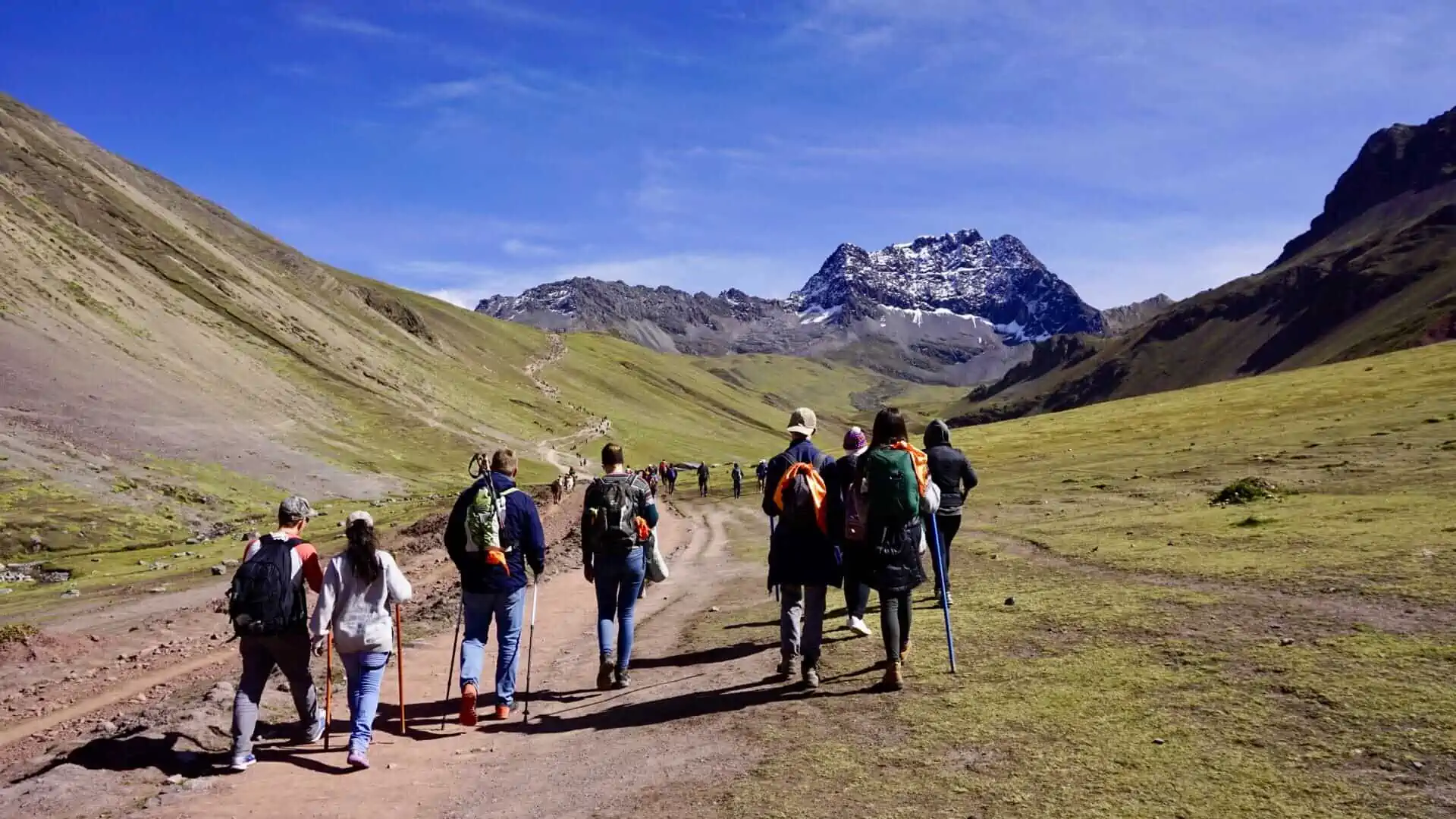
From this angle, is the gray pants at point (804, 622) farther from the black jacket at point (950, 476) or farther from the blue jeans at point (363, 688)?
the blue jeans at point (363, 688)

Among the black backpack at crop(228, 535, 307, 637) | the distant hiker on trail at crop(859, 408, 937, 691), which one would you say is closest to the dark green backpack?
the distant hiker on trail at crop(859, 408, 937, 691)

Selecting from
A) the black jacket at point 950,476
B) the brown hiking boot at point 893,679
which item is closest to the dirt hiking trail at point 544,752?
the brown hiking boot at point 893,679

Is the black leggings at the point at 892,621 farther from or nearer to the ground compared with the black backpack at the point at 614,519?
nearer to the ground

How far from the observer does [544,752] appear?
31.0 ft

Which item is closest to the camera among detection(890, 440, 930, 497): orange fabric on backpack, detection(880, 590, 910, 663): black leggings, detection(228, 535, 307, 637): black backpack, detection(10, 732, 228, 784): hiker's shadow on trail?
detection(228, 535, 307, 637): black backpack

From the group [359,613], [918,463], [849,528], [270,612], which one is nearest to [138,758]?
[270,612]

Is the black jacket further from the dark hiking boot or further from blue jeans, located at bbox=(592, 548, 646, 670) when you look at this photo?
blue jeans, located at bbox=(592, 548, 646, 670)

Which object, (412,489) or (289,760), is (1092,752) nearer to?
(289,760)

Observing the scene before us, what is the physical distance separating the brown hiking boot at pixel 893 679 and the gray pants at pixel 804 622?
86cm

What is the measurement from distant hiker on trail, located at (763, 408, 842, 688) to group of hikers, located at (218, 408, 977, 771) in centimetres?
2

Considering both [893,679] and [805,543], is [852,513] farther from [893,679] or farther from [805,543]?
[893,679]

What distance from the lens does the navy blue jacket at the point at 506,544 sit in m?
10.6

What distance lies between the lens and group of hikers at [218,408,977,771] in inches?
373

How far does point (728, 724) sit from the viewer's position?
9.52 m
